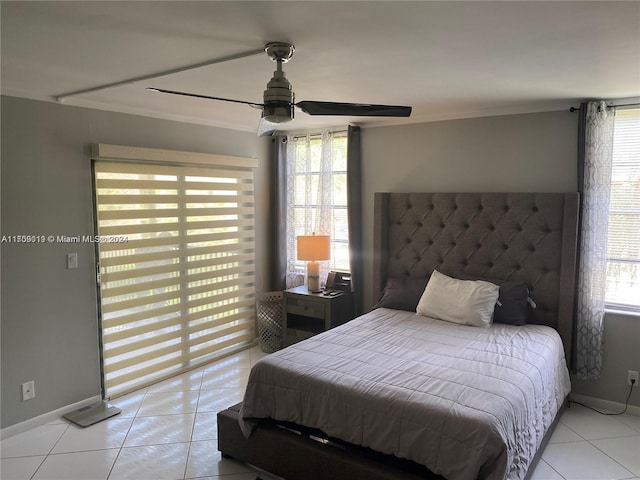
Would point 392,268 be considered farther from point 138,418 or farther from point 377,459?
point 138,418

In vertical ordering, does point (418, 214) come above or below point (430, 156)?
below

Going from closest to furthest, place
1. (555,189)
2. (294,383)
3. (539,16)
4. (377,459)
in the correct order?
(539,16) → (377,459) → (294,383) → (555,189)

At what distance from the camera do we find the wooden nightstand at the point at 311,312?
4.15 metres

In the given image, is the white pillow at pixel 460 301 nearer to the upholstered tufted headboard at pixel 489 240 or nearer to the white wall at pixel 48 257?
the upholstered tufted headboard at pixel 489 240

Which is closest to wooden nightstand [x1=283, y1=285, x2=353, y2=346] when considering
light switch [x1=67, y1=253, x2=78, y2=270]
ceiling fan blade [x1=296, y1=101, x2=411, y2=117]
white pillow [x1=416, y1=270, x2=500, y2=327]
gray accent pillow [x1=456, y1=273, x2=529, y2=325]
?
white pillow [x1=416, y1=270, x2=500, y2=327]

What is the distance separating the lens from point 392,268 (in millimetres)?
4129

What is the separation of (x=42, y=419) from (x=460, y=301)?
314 centimetres

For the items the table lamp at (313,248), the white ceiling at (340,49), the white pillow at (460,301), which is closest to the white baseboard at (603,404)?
the white pillow at (460,301)

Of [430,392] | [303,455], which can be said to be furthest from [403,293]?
[303,455]

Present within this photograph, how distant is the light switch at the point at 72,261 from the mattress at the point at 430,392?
1707 millimetres

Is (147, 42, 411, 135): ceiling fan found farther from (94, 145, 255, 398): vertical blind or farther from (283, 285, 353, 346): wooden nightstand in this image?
(283, 285, 353, 346): wooden nightstand

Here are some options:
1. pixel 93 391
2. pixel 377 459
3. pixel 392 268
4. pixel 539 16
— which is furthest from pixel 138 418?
pixel 539 16

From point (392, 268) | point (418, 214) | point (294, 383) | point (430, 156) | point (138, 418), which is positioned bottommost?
point (138, 418)

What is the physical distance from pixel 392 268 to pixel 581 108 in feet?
6.40
